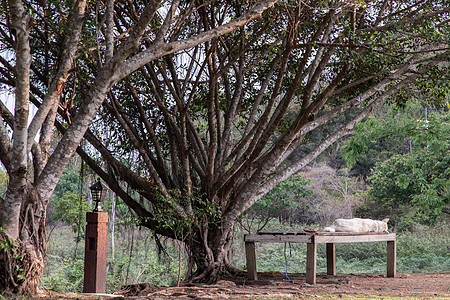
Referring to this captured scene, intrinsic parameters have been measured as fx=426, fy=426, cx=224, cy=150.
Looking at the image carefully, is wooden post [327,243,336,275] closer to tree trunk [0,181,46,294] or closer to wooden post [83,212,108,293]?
wooden post [83,212,108,293]

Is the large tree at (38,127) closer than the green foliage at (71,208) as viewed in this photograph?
Yes

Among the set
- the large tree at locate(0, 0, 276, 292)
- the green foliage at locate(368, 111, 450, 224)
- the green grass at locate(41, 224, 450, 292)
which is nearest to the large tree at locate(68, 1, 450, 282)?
the large tree at locate(0, 0, 276, 292)

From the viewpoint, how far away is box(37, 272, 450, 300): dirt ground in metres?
4.57

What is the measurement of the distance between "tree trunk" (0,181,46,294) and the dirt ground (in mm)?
251

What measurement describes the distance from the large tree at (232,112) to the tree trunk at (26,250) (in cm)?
188

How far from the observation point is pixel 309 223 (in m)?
16.6

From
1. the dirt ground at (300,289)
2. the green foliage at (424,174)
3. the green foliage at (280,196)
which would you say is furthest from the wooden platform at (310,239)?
the green foliage at (280,196)

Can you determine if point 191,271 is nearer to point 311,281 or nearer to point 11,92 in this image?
point 311,281

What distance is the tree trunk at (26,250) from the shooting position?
3.88 m

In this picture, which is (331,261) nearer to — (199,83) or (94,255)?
(199,83)

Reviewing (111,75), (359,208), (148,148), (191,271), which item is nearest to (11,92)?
(148,148)

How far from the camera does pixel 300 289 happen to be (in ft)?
16.8

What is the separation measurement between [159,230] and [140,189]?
0.75 m

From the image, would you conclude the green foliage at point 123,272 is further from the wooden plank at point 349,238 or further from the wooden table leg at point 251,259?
the wooden plank at point 349,238
